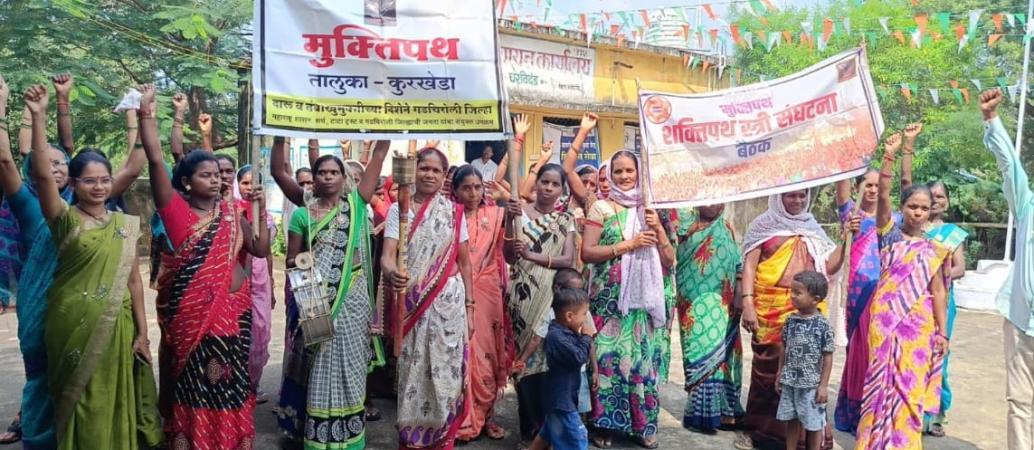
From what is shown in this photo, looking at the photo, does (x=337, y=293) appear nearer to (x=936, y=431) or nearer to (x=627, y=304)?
(x=627, y=304)

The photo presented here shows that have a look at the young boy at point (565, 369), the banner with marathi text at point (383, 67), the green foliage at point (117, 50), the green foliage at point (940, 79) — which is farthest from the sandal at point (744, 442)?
the green foliage at point (940, 79)

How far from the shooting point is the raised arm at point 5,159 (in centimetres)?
343

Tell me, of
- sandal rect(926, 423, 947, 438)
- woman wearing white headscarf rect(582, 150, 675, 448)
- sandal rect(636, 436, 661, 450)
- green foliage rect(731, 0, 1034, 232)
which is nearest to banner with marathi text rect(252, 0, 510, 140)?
woman wearing white headscarf rect(582, 150, 675, 448)

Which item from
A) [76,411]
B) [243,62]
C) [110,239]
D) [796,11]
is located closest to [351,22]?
Result: [110,239]

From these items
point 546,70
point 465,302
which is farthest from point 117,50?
point 465,302

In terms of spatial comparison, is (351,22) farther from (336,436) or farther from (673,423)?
(673,423)

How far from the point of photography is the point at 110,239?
12.0ft

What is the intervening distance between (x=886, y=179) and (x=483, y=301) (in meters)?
2.43

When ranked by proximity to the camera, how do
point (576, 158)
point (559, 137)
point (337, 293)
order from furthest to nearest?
point (559, 137), point (576, 158), point (337, 293)

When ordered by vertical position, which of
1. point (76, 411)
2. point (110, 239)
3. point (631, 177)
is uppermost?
point (631, 177)

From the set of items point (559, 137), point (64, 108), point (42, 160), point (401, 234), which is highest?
point (559, 137)

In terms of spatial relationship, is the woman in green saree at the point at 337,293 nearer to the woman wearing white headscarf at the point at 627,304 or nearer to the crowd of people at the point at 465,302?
the crowd of people at the point at 465,302

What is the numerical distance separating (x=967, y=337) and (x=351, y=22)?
840cm

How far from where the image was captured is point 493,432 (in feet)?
16.7
